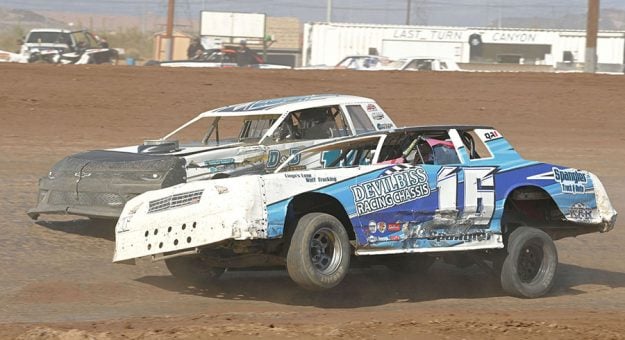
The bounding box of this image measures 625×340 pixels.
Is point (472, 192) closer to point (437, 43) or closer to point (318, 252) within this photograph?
point (318, 252)

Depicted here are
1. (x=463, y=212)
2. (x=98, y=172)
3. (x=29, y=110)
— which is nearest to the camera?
(x=463, y=212)

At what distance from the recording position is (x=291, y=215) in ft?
26.8

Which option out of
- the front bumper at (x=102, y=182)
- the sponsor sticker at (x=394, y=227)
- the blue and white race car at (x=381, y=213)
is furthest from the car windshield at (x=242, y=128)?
the sponsor sticker at (x=394, y=227)

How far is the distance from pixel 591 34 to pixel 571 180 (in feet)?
73.9

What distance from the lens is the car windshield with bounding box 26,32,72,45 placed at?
34.6m

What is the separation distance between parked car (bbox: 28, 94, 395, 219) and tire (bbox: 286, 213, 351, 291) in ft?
4.14

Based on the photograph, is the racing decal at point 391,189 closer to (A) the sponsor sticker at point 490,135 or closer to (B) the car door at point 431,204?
(B) the car door at point 431,204

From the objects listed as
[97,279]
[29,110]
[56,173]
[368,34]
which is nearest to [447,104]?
[29,110]

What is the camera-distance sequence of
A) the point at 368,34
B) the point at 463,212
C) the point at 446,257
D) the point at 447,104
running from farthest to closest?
the point at 368,34, the point at 447,104, the point at 446,257, the point at 463,212

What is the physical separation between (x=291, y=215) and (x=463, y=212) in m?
1.64

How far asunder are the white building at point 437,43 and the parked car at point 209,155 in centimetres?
3573

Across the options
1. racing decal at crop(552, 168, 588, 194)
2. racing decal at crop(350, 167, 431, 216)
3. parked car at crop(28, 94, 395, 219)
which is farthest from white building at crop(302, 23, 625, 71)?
racing decal at crop(350, 167, 431, 216)

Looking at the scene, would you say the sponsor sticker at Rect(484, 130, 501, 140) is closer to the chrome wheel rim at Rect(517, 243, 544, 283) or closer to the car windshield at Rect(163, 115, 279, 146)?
the chrome wheel rim at Rect(517, 243, 544, 283)

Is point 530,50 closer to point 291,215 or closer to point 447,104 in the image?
point 447,104
